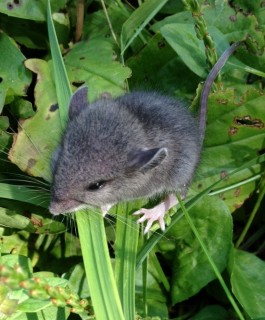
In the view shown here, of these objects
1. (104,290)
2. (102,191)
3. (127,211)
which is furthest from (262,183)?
(104,290)

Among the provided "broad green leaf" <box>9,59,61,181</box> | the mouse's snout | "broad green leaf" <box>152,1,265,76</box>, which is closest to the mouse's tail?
"broad green leaf" <box>152,1,265,76</box>

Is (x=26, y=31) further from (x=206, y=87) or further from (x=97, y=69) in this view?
(x=206, y=87)

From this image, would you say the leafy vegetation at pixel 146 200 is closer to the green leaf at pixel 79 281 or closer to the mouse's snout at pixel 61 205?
the green leaf at pixel 79 281

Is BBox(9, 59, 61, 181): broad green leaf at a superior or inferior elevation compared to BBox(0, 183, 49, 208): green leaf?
superior

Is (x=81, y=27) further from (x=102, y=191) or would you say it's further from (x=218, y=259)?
(x=218, y=259)

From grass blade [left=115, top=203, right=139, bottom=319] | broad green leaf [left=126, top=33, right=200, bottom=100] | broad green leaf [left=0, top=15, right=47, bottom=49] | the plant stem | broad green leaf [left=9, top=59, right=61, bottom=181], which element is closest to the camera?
grass blade [left=115, top=203, right=139, bottom=319]

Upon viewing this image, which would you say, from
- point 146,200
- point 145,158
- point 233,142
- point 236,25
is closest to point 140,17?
point 236,25

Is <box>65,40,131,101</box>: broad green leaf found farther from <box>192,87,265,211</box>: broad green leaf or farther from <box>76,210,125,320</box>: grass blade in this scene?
<box>76,210,125,320</box>: grass blade
